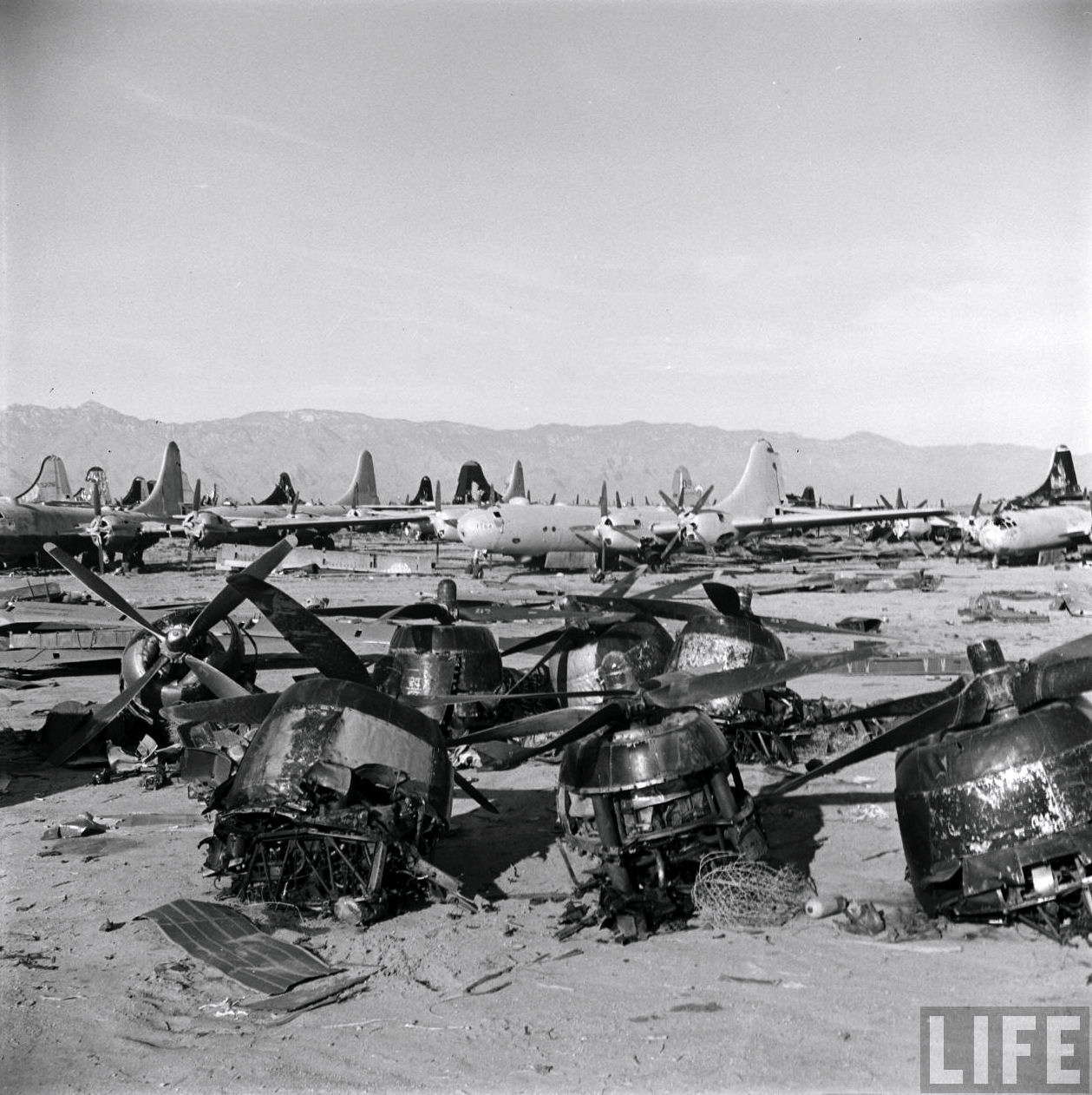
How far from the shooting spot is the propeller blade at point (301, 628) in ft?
31.1

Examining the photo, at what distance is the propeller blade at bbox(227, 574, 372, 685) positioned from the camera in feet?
31.1

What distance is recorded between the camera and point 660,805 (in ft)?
29.6

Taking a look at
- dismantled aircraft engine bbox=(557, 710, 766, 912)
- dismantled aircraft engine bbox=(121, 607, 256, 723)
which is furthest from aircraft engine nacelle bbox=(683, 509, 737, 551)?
dismantled aircraft engine bbox=(557, 710, 766, 912)

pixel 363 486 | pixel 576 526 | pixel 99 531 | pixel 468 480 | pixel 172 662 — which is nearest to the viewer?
pixel 172 662

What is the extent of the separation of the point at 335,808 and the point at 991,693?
5.36 m

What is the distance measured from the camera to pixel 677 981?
25.4 ft

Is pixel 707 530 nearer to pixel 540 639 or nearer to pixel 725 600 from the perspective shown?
pixel 540 639

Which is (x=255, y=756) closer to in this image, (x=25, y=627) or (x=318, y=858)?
(x=318, y=858)

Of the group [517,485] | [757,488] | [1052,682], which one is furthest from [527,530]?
[517,485]

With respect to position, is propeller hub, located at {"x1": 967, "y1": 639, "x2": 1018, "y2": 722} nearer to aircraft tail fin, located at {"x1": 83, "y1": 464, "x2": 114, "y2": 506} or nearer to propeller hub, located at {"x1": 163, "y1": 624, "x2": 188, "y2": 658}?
propeller hub, located at {"x1": 163, "y1": 624, "x2": 188, "y2": 658}

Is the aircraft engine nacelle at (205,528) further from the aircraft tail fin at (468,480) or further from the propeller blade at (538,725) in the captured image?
the aircraft tail fin at (468,480)

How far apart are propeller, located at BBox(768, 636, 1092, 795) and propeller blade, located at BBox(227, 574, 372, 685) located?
4175 millimetres

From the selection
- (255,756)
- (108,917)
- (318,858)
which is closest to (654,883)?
(318,858)

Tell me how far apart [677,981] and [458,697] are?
291 cm
